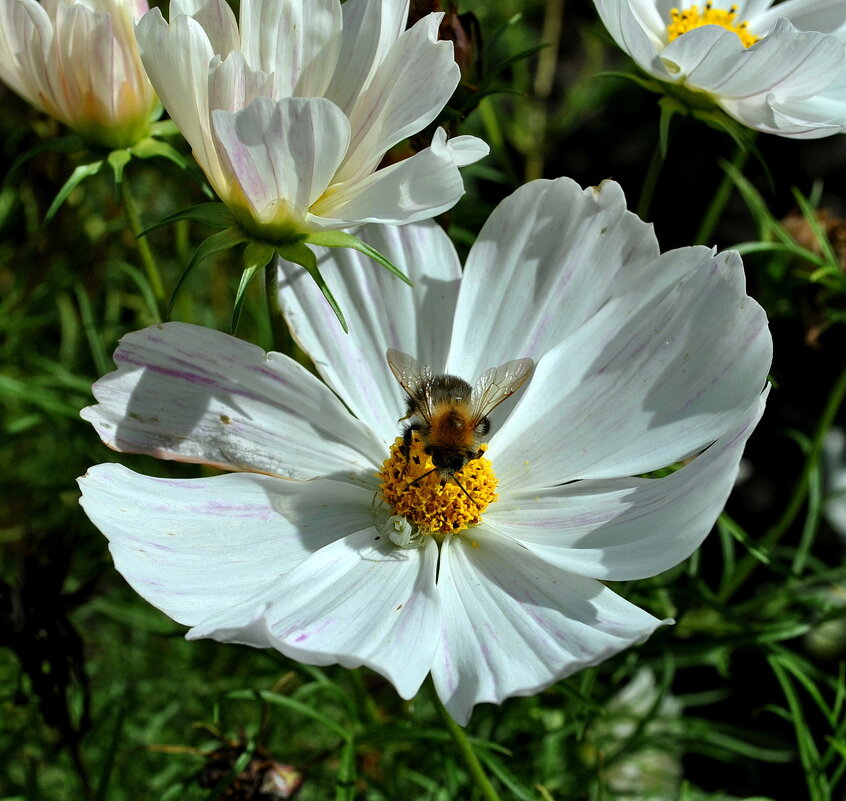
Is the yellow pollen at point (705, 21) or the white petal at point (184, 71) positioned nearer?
the white petal at point (184, 71)

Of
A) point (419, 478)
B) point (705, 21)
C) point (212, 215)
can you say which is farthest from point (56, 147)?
point (705, 21)

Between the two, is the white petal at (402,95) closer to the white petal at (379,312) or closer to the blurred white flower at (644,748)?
the white petal at (379,312)

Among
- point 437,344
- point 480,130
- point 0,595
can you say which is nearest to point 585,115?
point 480,130

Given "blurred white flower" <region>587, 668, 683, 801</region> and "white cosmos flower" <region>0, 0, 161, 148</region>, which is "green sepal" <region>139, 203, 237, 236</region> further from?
"blurred white flower" <region>587, 668, 683, 801</region>

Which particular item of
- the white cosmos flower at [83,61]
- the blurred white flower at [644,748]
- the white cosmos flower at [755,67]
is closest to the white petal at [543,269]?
the white cosmos flower at [755,67]

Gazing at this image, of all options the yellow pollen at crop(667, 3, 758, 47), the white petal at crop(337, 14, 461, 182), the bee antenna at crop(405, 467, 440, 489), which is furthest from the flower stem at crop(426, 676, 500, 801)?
the yellow pollen at crop(667, 3, 758, 47)

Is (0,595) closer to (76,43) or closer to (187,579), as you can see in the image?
(187,579)

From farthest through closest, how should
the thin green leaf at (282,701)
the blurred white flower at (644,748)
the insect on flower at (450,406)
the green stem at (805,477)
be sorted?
1. the blurred white flower at (644,748)
2. the green stem at (805,477)
3. the thin green leaf at (282,701)
4. the insect on flower at (450,406)
